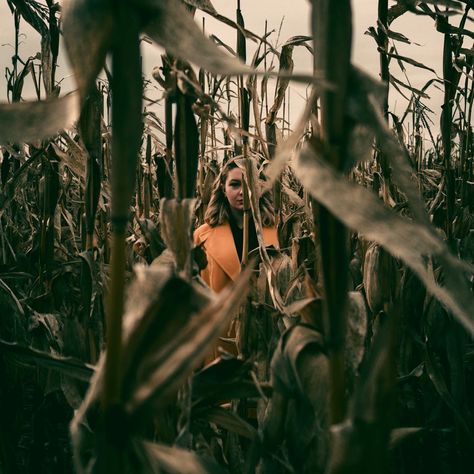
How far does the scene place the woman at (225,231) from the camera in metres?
2.20

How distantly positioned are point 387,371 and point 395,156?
0.41ft

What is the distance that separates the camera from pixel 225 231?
2.30 metres

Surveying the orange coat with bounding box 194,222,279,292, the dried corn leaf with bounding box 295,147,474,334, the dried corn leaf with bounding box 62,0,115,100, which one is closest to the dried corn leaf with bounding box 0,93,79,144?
the dried corn leaf with bounding box 62,0,115,100

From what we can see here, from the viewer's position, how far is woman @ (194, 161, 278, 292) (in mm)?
2203

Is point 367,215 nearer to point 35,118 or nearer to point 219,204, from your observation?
point 35,118

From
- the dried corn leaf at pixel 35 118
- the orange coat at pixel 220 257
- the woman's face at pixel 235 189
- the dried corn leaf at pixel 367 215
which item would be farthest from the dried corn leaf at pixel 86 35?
the woman's face at pixel 235 189

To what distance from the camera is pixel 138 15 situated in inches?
14.2

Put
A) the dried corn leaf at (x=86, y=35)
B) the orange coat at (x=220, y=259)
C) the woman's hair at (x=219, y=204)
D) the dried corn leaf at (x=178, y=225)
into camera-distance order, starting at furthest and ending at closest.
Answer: the woman's hair at (x=219, y=204)
the orange coat at (x=220, y=259)
the dried corn leaf at (x=178, y=225)
the dried corn leaf at (x=86, y=35)

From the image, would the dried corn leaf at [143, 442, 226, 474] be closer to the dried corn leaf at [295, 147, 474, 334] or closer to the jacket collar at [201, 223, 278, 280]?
the dried corn leaf at [295, 147, 474, 334]

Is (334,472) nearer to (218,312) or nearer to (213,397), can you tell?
(218,312)

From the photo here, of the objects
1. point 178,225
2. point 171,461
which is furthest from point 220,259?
point 171,461

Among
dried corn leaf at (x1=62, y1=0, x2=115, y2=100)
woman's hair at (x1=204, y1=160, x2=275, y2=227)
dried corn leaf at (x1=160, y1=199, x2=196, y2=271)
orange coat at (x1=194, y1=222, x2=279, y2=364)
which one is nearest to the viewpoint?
dried corn leaf at (x1=62, y1=0, x2=115, y2=100)

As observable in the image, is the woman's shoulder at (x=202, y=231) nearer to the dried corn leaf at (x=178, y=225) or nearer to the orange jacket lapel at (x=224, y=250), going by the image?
the orange jacket lapel at (x=224, y=250)

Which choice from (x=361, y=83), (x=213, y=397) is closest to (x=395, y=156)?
(x=361, y=83)
